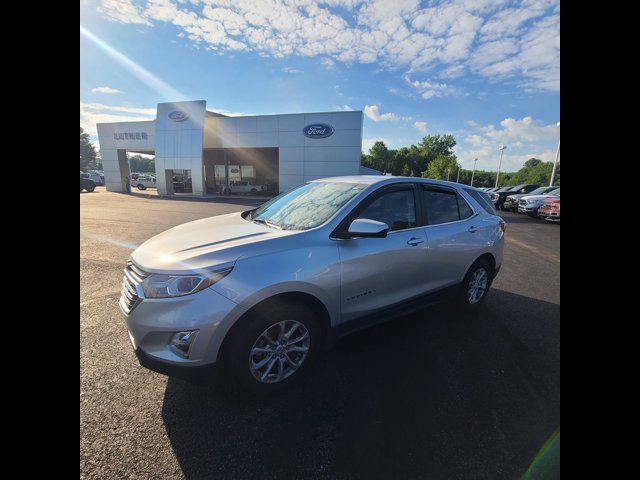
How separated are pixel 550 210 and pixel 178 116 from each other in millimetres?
30524

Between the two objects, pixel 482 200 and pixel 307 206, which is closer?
pixel 307 206

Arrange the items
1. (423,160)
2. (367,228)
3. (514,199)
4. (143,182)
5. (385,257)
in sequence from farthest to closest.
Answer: (423,160) < (143,182) < (514,199) < (385,257) < (367,228)

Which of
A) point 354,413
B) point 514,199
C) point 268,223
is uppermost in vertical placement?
point 514,199

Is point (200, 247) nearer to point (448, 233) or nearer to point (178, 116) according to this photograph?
point (448, 233)

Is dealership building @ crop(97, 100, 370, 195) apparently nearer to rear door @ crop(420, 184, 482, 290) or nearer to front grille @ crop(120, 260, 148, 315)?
rear door @ crop(420, 184, 482, 290)

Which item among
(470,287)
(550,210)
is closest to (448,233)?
(470,287)

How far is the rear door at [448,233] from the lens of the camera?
330 centimetres

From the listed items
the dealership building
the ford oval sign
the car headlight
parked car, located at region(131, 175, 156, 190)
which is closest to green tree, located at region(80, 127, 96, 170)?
parked car, located at region(131, 175, 156, 190)

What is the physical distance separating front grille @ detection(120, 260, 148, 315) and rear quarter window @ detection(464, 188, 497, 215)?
13.3 feet

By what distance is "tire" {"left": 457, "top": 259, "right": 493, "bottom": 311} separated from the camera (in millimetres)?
3789

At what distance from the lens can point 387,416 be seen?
2082 mm

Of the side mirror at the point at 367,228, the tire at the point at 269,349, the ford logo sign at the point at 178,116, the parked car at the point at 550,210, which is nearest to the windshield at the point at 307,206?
the side mirror at the point at 367,228

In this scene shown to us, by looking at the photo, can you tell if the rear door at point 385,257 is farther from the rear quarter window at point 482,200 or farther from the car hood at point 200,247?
the rear quarter window at point 482,200
